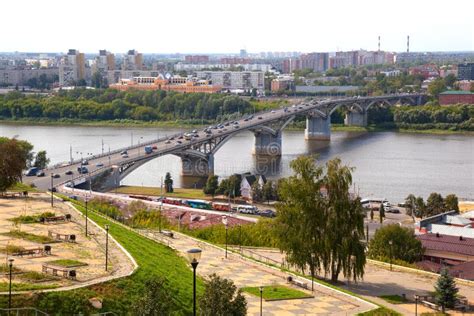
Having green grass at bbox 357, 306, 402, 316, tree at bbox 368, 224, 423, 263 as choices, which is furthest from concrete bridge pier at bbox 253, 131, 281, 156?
green grass at bbox 357, 306, 402, 316

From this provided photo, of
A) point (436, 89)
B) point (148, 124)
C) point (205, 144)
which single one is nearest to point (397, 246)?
point (205, 144)

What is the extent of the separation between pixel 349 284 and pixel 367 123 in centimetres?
3284

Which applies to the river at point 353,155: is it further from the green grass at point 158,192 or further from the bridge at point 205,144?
the green grass at point 158,192

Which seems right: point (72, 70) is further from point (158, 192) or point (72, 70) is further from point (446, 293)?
point (446, 293)

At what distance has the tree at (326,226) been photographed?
35.2ft

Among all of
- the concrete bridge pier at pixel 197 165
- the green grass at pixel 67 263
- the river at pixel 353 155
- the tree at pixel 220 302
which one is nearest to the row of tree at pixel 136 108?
the river at pixel 353 155

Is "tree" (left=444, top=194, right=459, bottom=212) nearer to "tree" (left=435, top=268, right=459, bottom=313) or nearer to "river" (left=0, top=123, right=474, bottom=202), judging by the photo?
"river" (left=0, top=123, right=474, bottom=202)

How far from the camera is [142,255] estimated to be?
1030cm

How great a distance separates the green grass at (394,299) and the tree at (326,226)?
53cm

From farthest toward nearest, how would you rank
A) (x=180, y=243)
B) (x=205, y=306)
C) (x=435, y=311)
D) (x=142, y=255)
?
(x=180, y=243)
(x=142, y=255)
(x=435, y=311)
(x=205, y=306)

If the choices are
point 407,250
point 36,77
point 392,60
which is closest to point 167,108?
point 36,77

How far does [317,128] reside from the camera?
123 ft

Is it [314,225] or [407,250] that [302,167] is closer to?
[314,225]

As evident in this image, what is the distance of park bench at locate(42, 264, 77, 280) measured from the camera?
8.63 m
